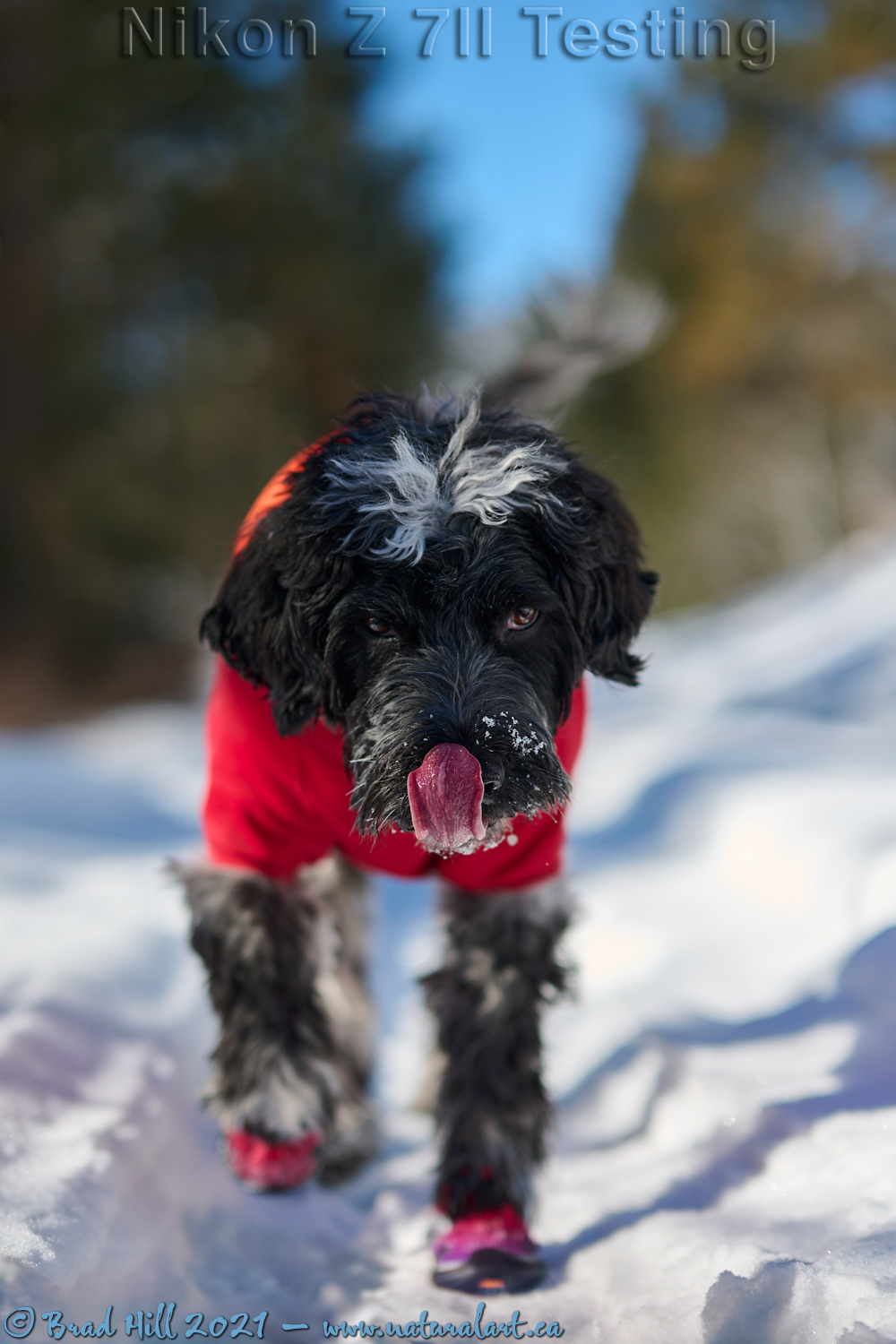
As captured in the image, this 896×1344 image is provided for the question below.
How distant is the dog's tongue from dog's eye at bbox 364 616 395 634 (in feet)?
0.98

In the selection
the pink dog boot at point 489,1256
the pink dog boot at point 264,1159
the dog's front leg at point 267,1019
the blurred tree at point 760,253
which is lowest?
the pink dog boot at point 489,1256

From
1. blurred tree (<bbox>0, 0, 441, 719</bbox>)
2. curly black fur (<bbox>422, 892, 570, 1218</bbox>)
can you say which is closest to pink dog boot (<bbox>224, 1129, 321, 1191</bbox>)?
curly black fur (<bbox>422, 892, 570, 1218</bbox>)

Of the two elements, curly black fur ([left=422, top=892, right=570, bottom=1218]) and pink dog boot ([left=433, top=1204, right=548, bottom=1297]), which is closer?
pink dog boot ([left=433, top=1204, right=548, bottom=1297])

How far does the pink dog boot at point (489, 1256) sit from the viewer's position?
205 centimetres

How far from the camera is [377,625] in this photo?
75.3 inches

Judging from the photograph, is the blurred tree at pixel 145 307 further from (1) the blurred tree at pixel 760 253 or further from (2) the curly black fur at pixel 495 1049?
(2) the curly black fur at pixel 495 1049

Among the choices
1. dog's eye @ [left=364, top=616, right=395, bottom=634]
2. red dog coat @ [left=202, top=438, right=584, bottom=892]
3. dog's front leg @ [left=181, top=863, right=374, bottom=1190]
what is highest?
dog's eye @ [left=364, top=616, right=395, bottom=634]

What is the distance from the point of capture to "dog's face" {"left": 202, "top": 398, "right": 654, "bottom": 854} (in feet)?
5.80

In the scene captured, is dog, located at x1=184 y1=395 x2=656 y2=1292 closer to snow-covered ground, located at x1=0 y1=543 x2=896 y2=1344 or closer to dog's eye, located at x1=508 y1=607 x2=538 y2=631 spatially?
dog's eye, located at x1=508 y1=607 x2=538 y2=631

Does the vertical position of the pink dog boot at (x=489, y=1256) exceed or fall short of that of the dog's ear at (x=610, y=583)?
it falls short

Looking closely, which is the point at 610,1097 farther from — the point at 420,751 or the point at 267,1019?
the point at 420,751

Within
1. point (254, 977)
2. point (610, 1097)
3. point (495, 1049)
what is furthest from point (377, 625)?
point (610, 1097)

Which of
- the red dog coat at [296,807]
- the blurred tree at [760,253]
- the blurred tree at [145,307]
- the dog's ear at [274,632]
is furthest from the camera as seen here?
the blurred tree at [760,253]

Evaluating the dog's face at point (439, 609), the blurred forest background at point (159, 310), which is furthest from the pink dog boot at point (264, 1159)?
the blurred forest background at point (159, 310)
